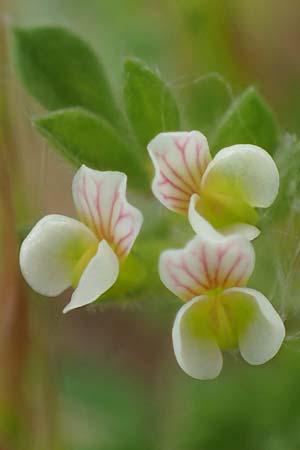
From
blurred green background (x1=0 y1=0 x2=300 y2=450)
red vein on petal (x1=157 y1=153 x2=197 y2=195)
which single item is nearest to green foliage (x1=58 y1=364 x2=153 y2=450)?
blurred green background (x1=0 y1=0 x2=300 y2=450)

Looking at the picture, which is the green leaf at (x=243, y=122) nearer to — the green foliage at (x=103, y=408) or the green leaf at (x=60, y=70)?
the green leaf at (x=60, y=70)

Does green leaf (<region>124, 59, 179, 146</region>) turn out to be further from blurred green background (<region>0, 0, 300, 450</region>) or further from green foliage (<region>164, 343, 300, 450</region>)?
green foliage (<region>164, 343, 300, 450</region>)

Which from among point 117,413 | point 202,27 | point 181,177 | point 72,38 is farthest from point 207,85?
point 181,177

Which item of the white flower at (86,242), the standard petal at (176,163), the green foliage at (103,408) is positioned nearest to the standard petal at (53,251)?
the white flower at (86,242)

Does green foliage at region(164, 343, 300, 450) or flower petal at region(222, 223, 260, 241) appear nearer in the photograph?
flower petal at region(222, 223, 260, 241)

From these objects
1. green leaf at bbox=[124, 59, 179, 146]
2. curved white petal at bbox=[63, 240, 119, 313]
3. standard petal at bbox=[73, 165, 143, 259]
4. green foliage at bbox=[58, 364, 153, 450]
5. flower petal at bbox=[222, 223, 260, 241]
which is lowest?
green foliage at bbox=[58, 364, 153, 450]

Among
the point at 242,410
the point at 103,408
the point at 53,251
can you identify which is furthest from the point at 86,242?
the point at 103,408

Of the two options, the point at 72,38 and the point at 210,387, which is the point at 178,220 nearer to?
the point at 72,38

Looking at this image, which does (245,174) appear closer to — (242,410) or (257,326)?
(257,326)
